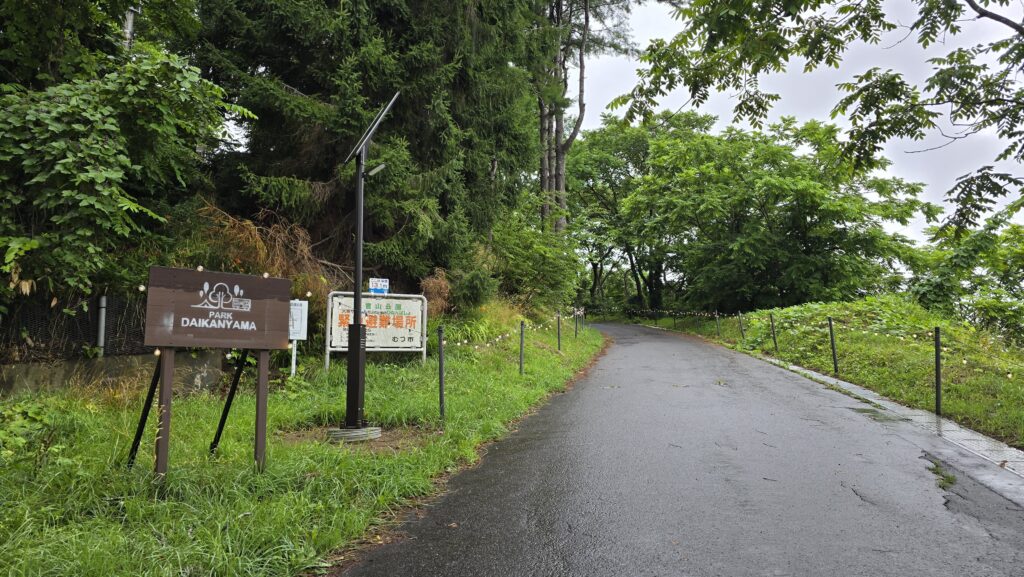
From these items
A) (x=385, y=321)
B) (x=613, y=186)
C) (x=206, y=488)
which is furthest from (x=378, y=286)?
(x=613, y=186)

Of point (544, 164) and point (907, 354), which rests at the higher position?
point (544, 164)

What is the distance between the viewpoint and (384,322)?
964cm

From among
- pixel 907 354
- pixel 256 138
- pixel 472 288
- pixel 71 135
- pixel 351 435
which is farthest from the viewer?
pixel 907 354

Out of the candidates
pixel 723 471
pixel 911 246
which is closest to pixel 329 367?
pixel 723 471

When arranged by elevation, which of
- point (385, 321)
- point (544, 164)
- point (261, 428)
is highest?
point (544, 164)

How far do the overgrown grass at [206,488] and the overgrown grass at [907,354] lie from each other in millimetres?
6683

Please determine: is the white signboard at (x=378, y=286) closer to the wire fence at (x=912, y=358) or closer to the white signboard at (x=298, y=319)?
the white signboard at (x=298, y=319)

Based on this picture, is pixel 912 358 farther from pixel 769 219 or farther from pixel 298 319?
pixel 769 219

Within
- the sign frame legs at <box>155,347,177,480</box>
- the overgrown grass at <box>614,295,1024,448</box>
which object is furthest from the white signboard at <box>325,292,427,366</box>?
the overgrown grass at <box>614,295,1024,448</box>

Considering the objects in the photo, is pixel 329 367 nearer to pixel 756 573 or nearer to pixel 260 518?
pixel 260 518

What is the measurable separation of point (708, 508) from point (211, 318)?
13.8ft

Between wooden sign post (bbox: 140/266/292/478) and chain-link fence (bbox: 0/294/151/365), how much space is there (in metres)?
3.09

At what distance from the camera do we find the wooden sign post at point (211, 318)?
4203 millimetres

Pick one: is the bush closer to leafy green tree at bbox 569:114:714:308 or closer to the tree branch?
the tree branch
